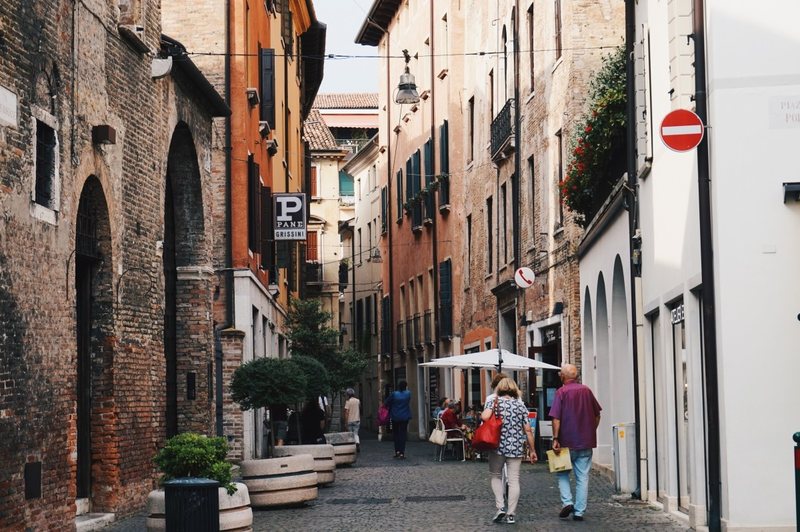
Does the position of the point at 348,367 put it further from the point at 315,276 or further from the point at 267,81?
the point at 315,276

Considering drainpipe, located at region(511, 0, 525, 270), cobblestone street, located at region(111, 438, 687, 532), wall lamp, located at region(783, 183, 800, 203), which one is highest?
drainpipe, located at region(511, 0, 525, 270)

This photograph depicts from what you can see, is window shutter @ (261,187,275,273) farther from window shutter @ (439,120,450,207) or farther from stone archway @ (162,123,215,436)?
window shutter @ (439,120,450,207)

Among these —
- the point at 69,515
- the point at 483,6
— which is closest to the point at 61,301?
the point at 69,515

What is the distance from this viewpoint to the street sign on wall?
31.1m

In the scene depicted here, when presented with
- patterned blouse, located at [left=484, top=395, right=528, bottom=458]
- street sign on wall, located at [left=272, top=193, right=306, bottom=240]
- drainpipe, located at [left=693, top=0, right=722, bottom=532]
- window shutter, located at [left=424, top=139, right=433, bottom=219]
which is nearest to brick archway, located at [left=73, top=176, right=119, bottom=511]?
patterned blouse, located at [left=484, top=395, right=528, bottom=458]

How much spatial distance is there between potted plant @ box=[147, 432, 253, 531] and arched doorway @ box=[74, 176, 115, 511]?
118 inches

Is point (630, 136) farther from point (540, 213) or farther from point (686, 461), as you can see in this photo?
point (540, 213)

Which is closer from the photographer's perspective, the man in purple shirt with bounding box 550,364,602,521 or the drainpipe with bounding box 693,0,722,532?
the drainpipe with bounding box 693,0,722,532

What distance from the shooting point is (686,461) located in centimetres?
1520

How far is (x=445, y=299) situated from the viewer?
44.6 meters

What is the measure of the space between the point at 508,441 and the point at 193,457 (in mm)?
4539

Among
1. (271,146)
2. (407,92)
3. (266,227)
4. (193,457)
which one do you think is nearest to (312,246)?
(407,92)

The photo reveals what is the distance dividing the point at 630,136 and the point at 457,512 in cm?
517

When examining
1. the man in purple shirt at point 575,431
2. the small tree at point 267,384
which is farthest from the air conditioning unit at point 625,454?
the small tree at point 267,384
